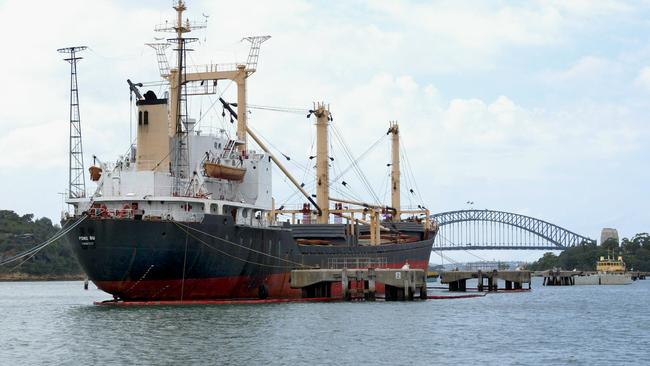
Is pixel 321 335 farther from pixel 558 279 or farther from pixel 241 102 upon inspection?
pixel 558 279

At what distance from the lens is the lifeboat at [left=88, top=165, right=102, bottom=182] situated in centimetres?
4909

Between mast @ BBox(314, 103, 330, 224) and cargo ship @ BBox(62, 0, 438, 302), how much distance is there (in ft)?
35.0

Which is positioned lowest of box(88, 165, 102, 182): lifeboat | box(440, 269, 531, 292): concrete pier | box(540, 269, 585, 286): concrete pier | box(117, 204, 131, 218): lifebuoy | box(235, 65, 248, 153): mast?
box(540, 269, 585, 286): concrete pier

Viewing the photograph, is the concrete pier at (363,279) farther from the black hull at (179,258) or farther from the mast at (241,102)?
the mast at (241,102)

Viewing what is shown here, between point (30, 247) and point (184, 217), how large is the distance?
4665 inches

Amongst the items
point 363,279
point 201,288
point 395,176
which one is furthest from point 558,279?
point 201,288

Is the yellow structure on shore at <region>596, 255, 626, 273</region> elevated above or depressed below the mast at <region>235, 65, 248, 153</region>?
below

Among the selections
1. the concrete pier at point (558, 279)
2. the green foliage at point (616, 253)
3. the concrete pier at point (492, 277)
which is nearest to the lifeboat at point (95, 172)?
the concrete pier at point (492, 277)

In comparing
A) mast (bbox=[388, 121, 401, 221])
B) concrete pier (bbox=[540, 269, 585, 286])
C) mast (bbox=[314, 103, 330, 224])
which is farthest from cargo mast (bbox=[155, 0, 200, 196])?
concrete pier (bbox=[540, 269, 585, 286])

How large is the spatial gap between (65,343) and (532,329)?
18.1 meters

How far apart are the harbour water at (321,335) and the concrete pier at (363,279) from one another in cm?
140

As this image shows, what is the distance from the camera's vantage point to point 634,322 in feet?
150

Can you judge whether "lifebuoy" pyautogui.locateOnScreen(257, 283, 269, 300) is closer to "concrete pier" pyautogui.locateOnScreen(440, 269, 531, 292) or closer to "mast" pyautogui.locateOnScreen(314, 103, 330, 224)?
"mast" pyautogui.locateOnScreen(314, 103, 330, 224)

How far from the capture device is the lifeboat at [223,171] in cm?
4978
